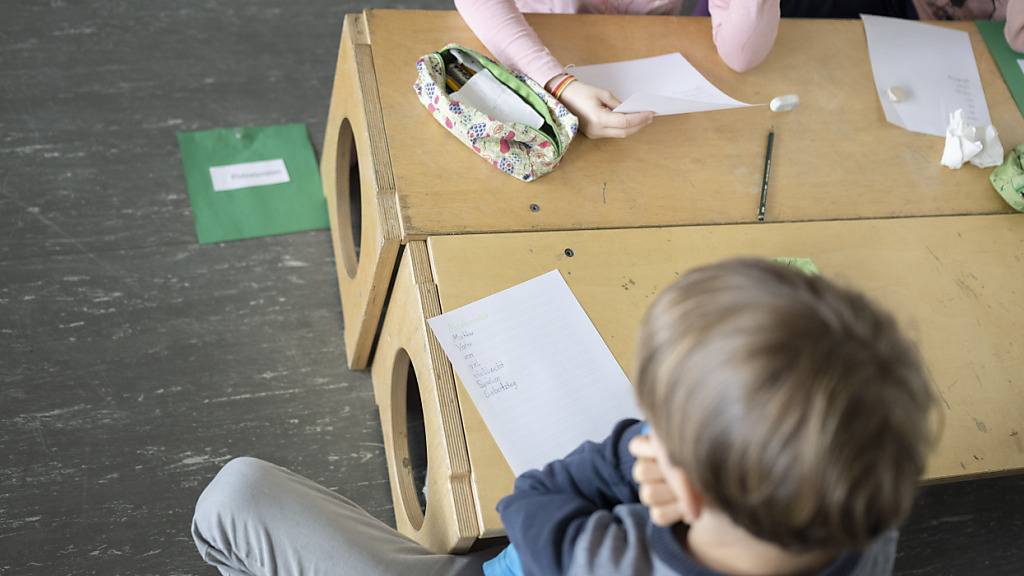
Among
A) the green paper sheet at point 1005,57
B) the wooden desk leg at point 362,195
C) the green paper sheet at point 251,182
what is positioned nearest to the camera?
the wooden desk leg at point 362,195

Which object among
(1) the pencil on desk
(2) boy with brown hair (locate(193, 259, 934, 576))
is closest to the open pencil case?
(1) the pencil on desk

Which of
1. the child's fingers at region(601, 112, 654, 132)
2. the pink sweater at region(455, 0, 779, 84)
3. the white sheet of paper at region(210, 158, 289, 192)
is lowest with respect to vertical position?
the white sheet of paper at region(210, 158, 289, 192)

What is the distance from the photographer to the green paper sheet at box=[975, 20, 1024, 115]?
1579 millimetres

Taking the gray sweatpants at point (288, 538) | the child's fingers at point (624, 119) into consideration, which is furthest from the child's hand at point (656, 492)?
the child's fingers at point (624, 119)

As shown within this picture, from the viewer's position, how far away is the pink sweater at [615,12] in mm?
1312

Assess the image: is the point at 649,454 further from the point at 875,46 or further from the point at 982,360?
the point at 875,46

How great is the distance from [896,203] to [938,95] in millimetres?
291

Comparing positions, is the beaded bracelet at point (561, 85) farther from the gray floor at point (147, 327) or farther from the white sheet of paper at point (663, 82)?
the gray floor at point (147, 327)

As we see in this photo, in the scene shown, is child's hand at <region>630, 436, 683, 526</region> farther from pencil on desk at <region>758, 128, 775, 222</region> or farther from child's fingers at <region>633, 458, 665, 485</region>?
pencil on desk at <region>758, 128, 775, 222</region>

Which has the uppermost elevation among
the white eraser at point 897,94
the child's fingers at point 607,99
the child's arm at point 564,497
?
the child's fingers at point 607,99

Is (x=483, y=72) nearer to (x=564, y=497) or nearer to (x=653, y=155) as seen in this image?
(x=653, y=155)

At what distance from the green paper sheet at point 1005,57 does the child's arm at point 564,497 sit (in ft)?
3.74

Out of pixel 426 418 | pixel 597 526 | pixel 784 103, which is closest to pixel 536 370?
pixel 426 418

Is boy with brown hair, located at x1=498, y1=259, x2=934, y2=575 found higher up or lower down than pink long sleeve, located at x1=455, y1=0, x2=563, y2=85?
lower down
